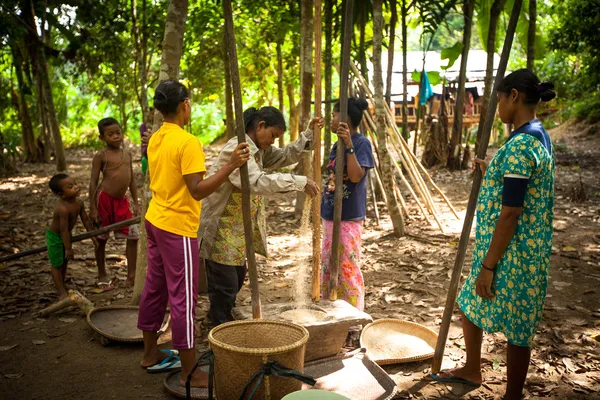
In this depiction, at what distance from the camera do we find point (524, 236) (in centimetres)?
256

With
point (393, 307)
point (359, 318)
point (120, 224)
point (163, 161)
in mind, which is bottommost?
point (393, 307)

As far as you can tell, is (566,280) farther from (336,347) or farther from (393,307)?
(336,347)

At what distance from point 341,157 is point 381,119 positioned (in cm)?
288

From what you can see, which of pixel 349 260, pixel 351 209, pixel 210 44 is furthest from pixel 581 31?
pixel 349 260

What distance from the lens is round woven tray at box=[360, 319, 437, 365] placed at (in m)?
3.35

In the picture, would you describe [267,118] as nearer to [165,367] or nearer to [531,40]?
[165,367]

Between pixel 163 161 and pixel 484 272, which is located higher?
pixel 163 161

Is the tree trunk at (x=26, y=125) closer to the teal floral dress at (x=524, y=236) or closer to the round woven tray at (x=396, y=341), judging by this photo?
the round woven tray at (x=396, y=341)

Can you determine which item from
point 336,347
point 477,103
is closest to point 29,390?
point 336,347

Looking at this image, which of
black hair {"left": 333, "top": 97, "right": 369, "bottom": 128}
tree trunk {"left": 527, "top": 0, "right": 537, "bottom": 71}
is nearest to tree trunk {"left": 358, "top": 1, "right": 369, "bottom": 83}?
tree trunk {"left": 527, "top": 0, "right": 537, "bottom": 71}

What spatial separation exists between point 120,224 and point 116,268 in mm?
1193

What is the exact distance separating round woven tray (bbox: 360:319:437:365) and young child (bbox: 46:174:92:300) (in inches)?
98.8

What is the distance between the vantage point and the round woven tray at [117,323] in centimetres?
356

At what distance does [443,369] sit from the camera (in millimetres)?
3275
